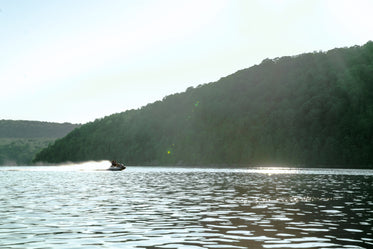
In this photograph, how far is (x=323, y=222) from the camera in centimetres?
3112

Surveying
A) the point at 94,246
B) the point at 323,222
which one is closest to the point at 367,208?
the point at 323,222

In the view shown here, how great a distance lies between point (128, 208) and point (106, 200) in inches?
314

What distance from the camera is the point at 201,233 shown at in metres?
26.5

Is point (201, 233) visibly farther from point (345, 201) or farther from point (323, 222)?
point (345, 201)

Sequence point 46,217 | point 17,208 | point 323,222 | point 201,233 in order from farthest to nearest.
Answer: point 17,208 → point 46,217 → point 323,222 → point 201,233

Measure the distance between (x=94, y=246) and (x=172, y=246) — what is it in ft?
11.6

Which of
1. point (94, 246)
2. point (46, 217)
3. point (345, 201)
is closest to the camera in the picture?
point (94, 246)

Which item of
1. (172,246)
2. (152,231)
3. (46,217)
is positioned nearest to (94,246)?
(172,246)

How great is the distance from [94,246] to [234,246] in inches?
250

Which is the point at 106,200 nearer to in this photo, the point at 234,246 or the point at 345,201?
the point at 345,201

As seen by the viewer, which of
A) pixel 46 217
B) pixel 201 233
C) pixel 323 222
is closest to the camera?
pixel 201 233

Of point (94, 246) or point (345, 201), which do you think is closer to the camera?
point (94, 246)

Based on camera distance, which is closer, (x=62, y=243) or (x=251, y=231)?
(x=62, y=243)

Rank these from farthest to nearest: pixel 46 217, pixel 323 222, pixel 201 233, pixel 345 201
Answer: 1. pixel 345 201
2. pixel 46 217
3. pixel 323 222
4. pixel 201 233
